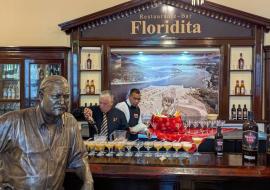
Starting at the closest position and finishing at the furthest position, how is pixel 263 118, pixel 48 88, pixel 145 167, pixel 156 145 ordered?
1. pixel 48 88
2. pixel 145 167
3. pixel 156 145
4. pixel 263 118

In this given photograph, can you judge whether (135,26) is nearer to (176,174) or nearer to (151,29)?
(151,29)

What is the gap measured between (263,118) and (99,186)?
3775 millimetres

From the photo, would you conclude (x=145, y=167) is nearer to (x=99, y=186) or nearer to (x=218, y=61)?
(x=99, y=186)

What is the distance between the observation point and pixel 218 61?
5.64m

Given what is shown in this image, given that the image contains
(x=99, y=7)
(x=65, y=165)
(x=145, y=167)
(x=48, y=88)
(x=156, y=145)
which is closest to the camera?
(x=48, y=88)

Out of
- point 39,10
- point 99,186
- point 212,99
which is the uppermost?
point 39,10

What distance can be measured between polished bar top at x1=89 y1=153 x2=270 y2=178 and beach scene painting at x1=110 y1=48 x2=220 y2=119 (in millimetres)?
3184

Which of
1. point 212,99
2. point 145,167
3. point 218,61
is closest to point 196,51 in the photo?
point 218,61

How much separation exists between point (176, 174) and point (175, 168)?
0.17 ft

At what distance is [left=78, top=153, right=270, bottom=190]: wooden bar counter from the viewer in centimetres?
242

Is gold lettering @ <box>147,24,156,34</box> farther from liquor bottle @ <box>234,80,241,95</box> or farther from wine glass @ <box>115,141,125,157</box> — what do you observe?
wine glass @ <box>115,141,125,157</box>

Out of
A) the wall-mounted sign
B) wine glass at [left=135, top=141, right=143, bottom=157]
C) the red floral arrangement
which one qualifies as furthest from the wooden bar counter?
the wall-mounted sign

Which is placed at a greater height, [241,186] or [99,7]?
[99,7]

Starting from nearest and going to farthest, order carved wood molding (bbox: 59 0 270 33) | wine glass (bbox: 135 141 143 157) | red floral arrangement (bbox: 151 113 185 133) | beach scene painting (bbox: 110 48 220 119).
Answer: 1. wine glass (bbox: 135 141 143 157)
2. red floral arrangement (bbox: 151 113 185 133)
3. carved wood molding (bbox: 59 0 270 33)
4. beach scene painting (bbox: 110 48 220 119)
